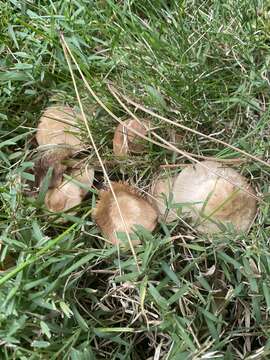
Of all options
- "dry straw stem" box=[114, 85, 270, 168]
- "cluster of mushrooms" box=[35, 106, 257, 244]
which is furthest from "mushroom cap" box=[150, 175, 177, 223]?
"dry straw stem" box=[114, 85, 270, 168]

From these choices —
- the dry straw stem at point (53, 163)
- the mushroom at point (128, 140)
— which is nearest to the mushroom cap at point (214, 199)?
the mushroom at point (128, 140)

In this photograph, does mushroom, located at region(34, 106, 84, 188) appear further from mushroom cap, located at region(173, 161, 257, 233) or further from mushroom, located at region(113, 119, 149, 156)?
mushroom cap, located at region(173, 161, 257, 233)

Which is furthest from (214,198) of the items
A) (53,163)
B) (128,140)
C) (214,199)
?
(53,163)

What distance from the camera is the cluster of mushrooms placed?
1.25 m

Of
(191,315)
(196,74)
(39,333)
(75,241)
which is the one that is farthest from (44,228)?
(196,74)

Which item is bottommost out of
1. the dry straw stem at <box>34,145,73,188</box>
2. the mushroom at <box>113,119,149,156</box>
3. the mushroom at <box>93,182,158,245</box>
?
the mushroom at <box>93,182,158,245</box>

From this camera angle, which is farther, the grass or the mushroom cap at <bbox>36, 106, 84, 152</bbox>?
the mushroom cap at <bbox>36, 106, 84, 152</bbox>

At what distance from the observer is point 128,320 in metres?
1.24

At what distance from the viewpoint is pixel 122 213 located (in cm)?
126

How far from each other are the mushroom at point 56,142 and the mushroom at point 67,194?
0.09ft

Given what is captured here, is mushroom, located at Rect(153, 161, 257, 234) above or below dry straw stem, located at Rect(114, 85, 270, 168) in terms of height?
below

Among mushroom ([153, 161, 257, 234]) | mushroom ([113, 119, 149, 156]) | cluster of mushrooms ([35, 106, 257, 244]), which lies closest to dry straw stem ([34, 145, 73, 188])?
cluster of mushrooms ([35, 106, 257, 244])

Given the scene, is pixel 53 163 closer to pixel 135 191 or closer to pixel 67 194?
pixel 67 194

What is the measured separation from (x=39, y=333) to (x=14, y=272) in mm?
126
